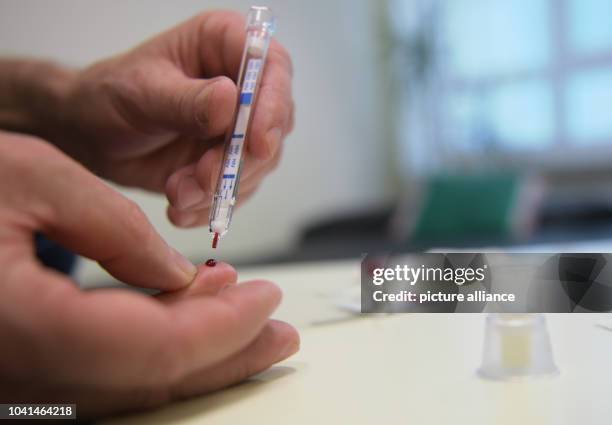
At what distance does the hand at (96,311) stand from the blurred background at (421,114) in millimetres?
1891

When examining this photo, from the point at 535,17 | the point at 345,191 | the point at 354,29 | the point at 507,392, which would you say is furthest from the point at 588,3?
the point at 507,392

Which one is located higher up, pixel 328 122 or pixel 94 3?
pixel 328 122

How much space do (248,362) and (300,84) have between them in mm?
3186

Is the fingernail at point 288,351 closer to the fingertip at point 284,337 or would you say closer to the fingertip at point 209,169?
the fingertip at point 284,337

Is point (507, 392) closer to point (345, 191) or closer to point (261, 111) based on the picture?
point (261, 111)

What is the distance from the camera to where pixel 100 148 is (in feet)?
2.79

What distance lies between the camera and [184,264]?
43cm

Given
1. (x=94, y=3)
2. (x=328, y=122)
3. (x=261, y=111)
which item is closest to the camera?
(x=261, y=111)

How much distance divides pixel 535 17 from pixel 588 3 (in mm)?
282

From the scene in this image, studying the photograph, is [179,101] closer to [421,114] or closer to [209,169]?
[209,169]

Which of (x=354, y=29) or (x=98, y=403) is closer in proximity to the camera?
(x=98, y=403)

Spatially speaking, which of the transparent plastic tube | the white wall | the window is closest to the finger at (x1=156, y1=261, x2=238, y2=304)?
the transparent plastic tube

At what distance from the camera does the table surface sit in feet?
1.19

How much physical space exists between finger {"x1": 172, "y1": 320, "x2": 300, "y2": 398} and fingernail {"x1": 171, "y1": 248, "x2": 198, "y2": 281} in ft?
0.22
